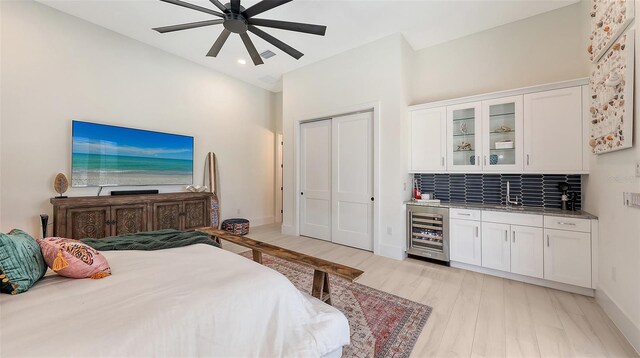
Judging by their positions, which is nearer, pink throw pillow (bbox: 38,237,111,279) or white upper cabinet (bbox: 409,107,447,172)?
pink throw pillow (bbox: 38,237,111,279)

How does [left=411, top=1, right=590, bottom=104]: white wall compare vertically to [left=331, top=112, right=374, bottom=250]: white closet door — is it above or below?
above

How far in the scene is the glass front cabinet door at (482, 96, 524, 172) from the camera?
2.94m

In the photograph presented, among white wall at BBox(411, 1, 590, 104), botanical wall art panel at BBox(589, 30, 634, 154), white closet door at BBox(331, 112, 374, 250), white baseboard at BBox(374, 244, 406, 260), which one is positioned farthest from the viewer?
white closet door at BBox(331, 112, 374, 250)

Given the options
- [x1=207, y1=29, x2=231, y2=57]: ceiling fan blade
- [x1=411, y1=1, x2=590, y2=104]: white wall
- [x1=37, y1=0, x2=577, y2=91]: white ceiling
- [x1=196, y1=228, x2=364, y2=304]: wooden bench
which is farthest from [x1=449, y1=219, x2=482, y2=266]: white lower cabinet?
[x1=207, y1=29, x2=231, y2=57]: ceiling fan blade

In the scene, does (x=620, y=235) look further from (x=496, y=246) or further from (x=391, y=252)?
(x=391, y=252)

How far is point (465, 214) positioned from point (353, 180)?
1695 millimetres

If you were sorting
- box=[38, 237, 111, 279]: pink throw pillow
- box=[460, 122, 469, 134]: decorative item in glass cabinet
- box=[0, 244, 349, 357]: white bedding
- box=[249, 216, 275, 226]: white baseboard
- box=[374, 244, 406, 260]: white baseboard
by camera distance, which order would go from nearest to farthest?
box=[0, 244, 349, 357]: white bedding → box=[38, 237, 111, 279]: pink throw pillow → box=[460, 122, 469, 134]: decorative item in glass cabinet → box=[374, 244, 406, 260]: white baseboard → box=[249, 216, 275, 226]: white baseboard

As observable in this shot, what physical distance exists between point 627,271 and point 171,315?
315 centimetres

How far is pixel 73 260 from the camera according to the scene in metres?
1.23

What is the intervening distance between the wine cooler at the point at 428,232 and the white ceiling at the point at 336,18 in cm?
261

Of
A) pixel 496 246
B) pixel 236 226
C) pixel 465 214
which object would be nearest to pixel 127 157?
pixel 236 226

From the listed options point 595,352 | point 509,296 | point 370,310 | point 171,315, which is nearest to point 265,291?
point 171,315

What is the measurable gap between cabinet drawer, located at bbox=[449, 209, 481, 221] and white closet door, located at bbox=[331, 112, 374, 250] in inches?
45.7

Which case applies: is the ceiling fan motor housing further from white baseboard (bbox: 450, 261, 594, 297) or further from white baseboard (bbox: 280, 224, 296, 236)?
white baseboard (bbox: 450, 261, 594, 297)
